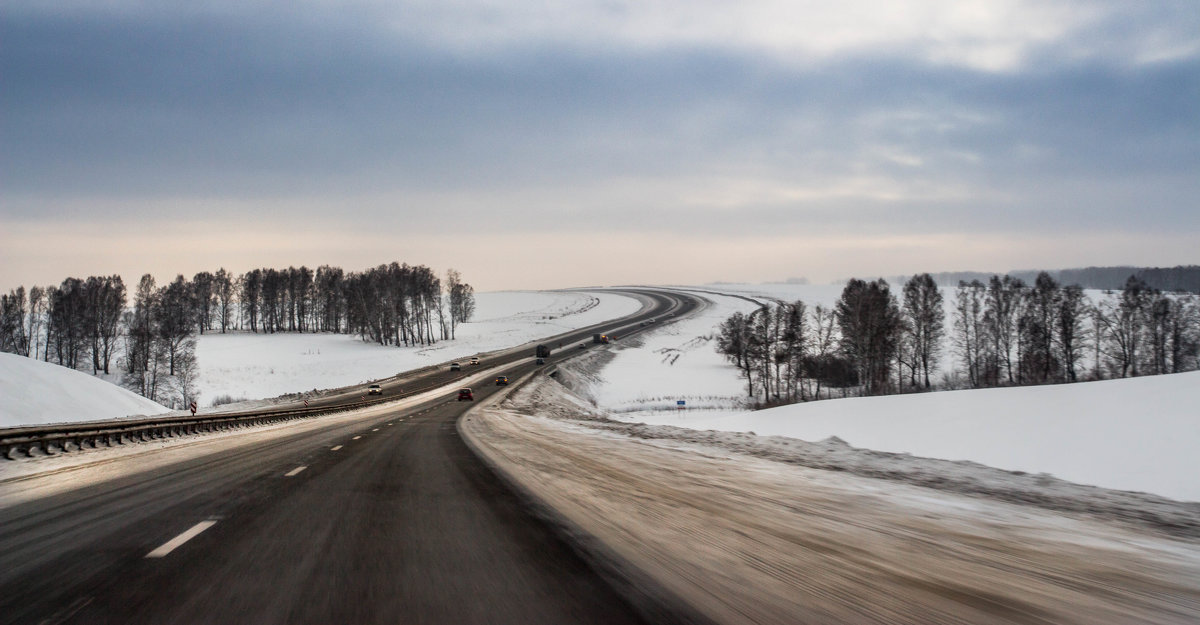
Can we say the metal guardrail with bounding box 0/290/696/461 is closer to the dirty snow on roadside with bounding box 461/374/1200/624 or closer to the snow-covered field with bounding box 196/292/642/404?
the dirty snow on roadside with bounding box 461/374/1200/624

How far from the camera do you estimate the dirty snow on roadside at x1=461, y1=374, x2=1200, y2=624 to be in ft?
14.9

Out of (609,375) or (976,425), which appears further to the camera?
(609,375)

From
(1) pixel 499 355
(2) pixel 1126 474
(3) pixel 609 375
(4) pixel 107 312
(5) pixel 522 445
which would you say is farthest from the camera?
(1) pixel 499 355

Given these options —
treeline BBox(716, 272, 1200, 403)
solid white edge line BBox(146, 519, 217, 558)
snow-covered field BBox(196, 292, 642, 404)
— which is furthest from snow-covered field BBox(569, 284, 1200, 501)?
snow-covered field BBox(196, 292, 642, 404)

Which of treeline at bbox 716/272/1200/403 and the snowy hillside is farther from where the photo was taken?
treeline at bbox 716/272/1200/403

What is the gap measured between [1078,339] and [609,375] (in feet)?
168

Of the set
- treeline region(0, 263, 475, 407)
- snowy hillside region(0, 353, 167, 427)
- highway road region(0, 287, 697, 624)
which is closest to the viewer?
highway road region(0, 287, 697, 624)

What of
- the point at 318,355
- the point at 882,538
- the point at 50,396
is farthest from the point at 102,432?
the point at 318,355

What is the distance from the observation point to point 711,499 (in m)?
9.48

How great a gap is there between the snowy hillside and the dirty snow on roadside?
110 ft

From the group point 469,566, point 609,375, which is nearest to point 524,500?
point 469,566

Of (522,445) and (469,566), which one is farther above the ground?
(469,566)

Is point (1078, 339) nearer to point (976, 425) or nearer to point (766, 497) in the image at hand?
point (976, 425)

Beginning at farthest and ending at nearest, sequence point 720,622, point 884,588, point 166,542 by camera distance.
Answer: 1. point 166,542
2. point 884,588
3. point 720,622
